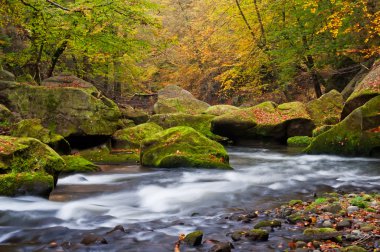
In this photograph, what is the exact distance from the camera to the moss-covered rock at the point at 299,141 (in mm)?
15188

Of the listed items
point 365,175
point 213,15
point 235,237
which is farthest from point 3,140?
point 213,15

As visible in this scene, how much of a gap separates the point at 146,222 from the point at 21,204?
6.81 feet

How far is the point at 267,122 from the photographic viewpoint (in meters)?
15.6

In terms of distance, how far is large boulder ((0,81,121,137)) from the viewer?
12508 millimetres

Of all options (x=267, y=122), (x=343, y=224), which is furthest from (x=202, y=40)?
(x=343, y=224)

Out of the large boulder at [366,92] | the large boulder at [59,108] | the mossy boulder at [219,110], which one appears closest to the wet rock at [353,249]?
the large boulder at [366,92]

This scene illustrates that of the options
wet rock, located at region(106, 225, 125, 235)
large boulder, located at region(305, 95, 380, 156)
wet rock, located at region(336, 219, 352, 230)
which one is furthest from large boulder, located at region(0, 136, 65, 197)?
large boulder, located at region(305, 95, 380, 156)

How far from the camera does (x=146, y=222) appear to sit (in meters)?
5.58

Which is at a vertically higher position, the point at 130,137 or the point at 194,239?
the point at 130,137

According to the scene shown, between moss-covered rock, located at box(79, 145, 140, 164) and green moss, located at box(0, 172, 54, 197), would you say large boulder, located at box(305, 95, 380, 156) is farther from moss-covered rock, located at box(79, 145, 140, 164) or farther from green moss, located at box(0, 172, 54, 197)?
green moss, located at box(0, 172, 54, 197)

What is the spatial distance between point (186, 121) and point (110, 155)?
18.7ft

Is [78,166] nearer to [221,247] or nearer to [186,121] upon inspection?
[221,247]

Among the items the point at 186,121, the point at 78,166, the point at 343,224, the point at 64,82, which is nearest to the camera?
the point at 343,224

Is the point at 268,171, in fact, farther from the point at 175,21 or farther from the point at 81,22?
the point at 175,21
